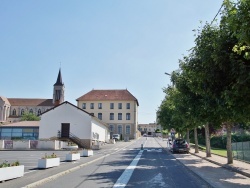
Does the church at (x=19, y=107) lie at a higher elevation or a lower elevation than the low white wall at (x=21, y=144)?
higher

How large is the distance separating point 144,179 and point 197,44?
22.5 feet

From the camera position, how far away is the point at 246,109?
497 inches

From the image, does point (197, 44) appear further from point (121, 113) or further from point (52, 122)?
point (121, 113)

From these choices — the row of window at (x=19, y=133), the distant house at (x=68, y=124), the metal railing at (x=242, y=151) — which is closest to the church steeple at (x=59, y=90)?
the row of window at (x=19, y=133)

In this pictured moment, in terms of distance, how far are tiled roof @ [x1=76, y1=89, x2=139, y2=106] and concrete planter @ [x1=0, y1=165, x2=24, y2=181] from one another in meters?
85.7

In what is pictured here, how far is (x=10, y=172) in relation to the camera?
12.6 metres

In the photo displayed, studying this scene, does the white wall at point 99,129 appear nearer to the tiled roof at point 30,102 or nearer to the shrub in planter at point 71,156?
the shrub in planter at point 71,156

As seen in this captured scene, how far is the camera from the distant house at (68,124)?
56500 mm

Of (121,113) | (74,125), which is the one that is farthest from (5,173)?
(121,113)

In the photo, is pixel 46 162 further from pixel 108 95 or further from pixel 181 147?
pixel 108 95

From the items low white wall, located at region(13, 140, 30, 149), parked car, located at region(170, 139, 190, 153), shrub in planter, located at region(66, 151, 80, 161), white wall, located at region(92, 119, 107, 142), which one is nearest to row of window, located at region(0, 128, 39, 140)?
white wall, located at region(92, 119, 107, 142)

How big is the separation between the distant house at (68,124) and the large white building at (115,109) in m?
38.8

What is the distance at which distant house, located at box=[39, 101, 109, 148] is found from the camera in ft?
185

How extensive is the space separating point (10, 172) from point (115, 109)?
8602 centimetres
